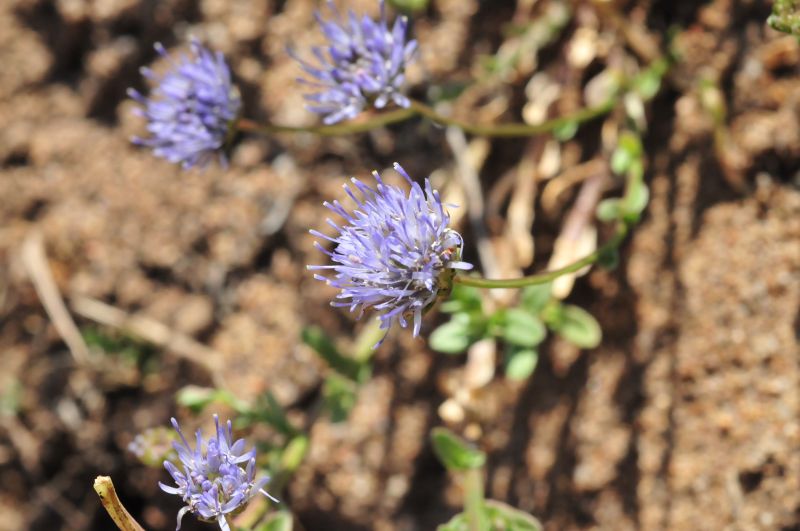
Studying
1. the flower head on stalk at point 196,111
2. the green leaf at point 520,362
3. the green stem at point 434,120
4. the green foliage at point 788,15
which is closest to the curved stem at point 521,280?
the green leaf at point 520,362

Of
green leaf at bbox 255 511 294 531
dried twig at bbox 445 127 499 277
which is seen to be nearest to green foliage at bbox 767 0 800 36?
dried twig at bbox 445 127 499 277

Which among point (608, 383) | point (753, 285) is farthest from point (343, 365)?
point (753, 285)

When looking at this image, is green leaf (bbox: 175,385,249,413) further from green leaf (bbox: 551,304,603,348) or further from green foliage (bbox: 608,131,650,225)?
green foliage (bbox: 608,131,650,225)

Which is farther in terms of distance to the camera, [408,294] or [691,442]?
[691,442]

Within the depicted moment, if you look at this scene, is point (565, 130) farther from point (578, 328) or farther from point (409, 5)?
point (409, 5)

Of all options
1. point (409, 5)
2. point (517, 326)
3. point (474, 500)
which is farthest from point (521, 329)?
point (409, 5)

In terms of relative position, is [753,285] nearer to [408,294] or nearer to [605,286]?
[605,286]
